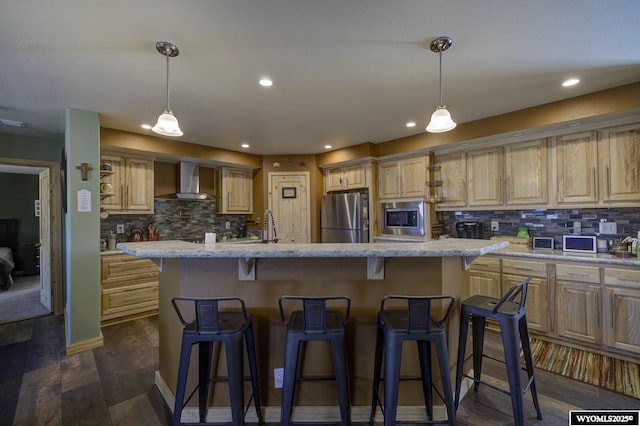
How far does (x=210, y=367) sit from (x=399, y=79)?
256cm

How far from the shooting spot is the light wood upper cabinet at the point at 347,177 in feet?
14.8

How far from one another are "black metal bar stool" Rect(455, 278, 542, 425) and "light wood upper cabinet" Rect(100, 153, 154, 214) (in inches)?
162

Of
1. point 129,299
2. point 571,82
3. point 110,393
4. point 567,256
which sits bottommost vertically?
point 110,393

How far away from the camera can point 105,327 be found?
336cm

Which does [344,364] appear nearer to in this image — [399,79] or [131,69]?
[399,79]

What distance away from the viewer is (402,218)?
13.6ft

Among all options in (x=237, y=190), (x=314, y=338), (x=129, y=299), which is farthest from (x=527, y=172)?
(x=129, y=299)

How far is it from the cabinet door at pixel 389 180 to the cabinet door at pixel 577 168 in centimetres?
185

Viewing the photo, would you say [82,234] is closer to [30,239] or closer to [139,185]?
[139,185]

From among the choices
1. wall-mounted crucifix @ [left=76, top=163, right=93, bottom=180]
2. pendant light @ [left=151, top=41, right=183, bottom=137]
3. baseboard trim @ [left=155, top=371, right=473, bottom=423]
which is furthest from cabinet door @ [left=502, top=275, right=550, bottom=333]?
wall-mounted crucifix @ [left=76, top=163, right=93, bottom=180]

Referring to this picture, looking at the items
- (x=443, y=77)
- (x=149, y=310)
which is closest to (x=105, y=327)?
(x=149, y=310)

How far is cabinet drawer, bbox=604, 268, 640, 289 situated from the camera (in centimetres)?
237

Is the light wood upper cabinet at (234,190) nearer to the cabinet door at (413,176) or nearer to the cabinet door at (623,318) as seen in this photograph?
the cabinet door at (413,176)

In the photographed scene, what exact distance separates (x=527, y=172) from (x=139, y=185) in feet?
16.1
